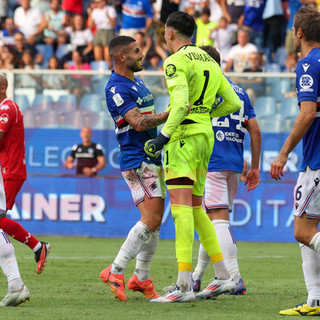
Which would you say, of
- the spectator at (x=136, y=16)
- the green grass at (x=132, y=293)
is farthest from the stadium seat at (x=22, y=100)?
the spectator at (x=136, y=16)

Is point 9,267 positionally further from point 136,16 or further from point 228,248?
point 136,16

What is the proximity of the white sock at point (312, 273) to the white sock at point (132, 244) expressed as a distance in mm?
1404

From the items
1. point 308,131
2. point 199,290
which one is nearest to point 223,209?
point 199,290

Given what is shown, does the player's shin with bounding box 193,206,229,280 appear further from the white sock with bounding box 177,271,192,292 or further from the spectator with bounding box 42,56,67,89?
the spectator with bounding box 42,56,67,89

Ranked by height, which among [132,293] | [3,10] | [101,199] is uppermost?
[3,10]

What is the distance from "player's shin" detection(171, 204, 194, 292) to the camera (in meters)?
6.41

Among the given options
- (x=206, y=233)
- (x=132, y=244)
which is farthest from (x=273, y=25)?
(x=132, y=244)

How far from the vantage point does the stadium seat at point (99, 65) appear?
1744 centimetres

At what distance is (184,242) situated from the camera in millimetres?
6426

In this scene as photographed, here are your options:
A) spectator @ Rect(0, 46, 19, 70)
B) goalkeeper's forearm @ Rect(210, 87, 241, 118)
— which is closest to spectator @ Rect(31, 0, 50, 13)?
spectator @ Rect(0, 46, 19, 70)

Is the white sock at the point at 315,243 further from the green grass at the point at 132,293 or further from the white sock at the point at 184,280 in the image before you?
the white sock at the point at 184,280

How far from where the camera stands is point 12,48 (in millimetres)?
17453

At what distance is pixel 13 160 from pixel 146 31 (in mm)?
9615

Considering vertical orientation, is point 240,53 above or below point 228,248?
above
